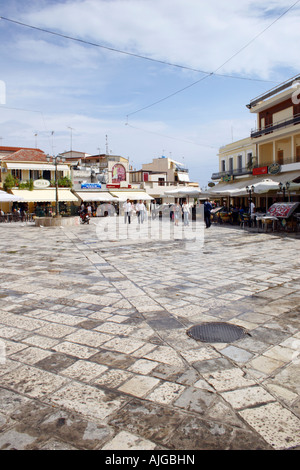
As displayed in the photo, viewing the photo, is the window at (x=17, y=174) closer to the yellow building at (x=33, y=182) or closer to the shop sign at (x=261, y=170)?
the yellow building at (x=33, y=182)

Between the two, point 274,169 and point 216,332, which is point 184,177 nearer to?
point 274,169

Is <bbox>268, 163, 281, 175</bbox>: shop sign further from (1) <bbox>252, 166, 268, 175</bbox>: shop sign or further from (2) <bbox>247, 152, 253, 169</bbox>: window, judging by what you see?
(2) <bbox>247, 152, 253, 169</bbox>: window

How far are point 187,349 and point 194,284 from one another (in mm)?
2651

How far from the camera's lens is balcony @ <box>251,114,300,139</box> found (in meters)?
23.5

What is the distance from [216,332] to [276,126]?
2480 centimetres

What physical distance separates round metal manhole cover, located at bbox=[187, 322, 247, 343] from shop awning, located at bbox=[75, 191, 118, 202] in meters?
30.1

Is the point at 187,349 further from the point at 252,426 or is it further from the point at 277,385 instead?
the point at 252,426

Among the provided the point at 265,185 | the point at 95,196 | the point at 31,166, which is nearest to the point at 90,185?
the point at 95,196

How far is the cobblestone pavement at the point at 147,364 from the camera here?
7.29ft

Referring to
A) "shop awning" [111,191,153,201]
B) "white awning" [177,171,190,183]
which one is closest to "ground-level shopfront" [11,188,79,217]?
"shop awning" [111,191,153,201]

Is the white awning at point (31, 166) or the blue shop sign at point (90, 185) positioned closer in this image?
the white awning at point (31, 166)

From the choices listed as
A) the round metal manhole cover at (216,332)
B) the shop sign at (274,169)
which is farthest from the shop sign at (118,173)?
the round metal manhole cover at (216,332)

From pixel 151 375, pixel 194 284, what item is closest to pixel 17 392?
pixel 151 375

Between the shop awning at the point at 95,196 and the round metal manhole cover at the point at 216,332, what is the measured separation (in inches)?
1185
